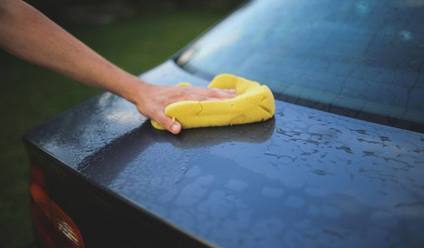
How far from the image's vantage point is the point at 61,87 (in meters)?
4.84

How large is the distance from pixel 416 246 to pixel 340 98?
2.07 ft

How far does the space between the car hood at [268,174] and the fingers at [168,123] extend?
0.9 inches

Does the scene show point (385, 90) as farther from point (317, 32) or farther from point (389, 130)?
point (317, 32)

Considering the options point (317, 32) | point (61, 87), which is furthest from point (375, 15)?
point (61, 87)

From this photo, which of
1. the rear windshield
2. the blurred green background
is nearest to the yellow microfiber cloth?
the rear windshield

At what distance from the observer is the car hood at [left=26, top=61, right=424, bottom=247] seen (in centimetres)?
70

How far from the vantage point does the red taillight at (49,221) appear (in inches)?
40.6

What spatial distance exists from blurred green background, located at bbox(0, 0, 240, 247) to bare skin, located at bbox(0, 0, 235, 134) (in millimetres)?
1499

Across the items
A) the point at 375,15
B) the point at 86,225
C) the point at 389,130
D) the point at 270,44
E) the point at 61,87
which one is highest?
the point at 375,15

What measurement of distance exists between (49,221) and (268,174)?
2.46 ft

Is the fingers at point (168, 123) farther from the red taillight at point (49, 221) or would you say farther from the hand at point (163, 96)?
the red taillight at point (49, 221)

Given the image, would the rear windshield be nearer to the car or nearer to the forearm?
the car

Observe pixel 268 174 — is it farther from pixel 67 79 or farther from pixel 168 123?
pixel 67 79

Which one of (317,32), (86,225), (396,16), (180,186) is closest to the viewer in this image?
(180,186)
